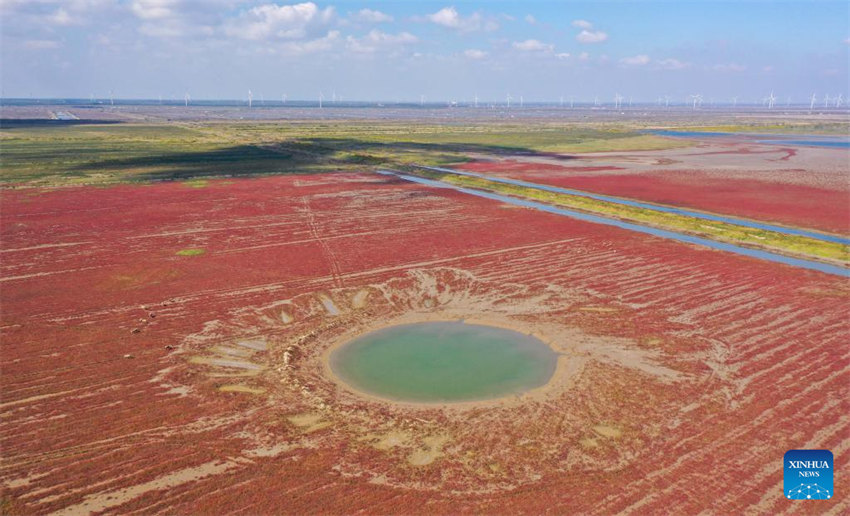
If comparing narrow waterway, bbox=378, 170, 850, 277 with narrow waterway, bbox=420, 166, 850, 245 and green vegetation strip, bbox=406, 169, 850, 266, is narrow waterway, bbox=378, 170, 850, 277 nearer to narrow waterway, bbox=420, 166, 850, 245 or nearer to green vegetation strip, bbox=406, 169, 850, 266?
green vegetation strip, bbox=406, 169, 850, 266

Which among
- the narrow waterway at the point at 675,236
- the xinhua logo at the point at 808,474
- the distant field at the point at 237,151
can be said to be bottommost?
the xinhua logo at the point at 808,474

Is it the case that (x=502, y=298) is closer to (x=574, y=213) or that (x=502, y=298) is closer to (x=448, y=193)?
(x=574, y=213)

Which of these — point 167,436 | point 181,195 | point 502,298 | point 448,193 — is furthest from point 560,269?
point 181,195

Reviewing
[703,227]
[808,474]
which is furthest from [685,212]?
[808,474]

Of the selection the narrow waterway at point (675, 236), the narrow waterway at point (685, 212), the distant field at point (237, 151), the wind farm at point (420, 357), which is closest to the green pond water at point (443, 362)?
the wind farm at point (420, 357)

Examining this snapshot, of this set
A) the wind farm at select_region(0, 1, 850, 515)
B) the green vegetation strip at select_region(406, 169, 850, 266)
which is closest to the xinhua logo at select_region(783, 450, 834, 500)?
the wind farm at select_region(0, 1, 850, 515)

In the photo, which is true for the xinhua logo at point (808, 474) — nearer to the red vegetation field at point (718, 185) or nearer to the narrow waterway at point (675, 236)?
the narrow waterway at point (675, 236)
